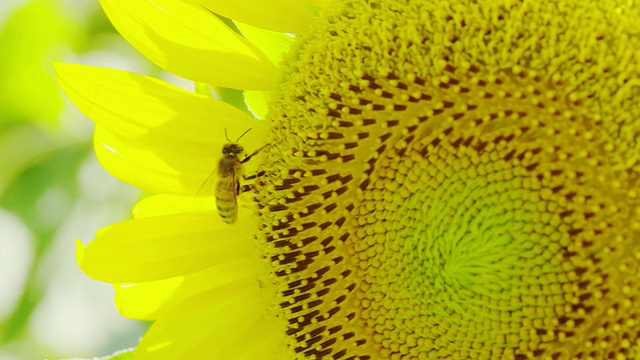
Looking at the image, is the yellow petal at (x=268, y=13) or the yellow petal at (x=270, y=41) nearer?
the yellow petal at (x=268, y=13)

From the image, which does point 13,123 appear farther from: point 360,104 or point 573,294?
point 573,294

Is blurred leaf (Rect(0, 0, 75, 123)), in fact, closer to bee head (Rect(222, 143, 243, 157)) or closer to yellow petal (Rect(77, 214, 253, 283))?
yellow petal (Rect(77, 214, 253, 283))

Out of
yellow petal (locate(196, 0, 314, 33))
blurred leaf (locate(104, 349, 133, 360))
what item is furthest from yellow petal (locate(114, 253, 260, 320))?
yellow petal (locate(196, 0, 314, 33))

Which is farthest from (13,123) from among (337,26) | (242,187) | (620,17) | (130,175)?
(620,17)

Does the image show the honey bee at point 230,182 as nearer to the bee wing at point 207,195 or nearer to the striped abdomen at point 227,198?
the striped abdomen at point 227,198

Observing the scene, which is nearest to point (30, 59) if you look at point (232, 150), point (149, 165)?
point (149, 165)

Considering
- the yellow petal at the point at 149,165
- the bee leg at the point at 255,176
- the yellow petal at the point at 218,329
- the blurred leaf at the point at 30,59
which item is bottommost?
the yellow petal at the point at 218,329

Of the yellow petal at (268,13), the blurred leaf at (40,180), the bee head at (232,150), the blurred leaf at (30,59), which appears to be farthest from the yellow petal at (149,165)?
the blurred leaf at (30,59)
